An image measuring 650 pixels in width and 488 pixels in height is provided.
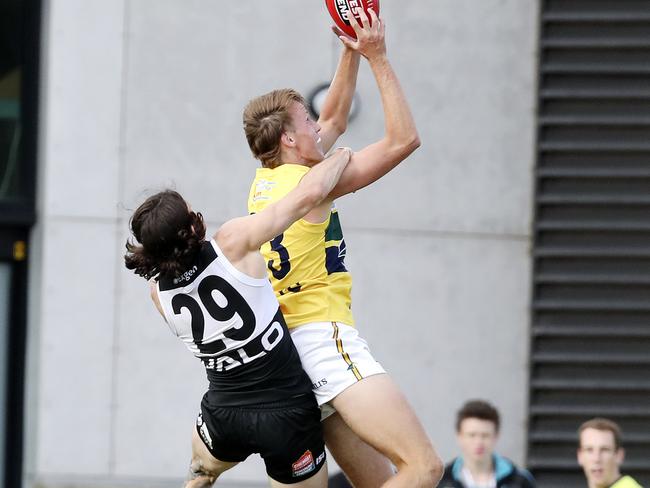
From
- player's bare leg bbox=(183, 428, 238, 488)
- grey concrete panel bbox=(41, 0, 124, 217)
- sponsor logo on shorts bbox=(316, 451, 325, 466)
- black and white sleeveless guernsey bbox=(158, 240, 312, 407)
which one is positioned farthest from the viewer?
grey concrete panel bbox=(41, 0, 124, 217)

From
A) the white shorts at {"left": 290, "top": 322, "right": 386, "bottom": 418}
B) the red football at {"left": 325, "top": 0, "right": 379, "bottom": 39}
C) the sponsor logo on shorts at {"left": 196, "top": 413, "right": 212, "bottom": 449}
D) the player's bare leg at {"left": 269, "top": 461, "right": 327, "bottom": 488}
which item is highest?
the red football at {"left": 325, "top": 0, "right": 379, "bottom": 39}

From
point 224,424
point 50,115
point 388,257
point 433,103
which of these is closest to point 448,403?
point 388,257

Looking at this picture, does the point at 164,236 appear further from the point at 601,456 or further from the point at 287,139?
the point at 601,456

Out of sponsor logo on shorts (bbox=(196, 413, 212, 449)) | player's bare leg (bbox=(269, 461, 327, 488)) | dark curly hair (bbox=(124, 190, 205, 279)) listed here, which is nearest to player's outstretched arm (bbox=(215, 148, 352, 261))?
dark curly hair (bbox=(124, 190, 205, 279))

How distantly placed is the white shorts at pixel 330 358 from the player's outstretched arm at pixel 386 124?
1.73 ft

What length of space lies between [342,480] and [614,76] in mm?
3770

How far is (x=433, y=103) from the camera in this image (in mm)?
9695

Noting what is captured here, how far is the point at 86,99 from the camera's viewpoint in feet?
31.7

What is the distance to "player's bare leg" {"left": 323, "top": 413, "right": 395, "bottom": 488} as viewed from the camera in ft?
18.5

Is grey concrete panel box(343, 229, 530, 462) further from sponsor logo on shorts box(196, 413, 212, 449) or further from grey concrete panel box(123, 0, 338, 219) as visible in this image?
sponsor logo on shorts box(196, 413, 212, 449)

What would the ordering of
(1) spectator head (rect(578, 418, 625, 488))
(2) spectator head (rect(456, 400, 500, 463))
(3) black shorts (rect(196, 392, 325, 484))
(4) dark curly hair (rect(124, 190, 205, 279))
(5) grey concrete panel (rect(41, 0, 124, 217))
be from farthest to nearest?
(5) grey concrete panel (rect(41, 0, 124, 217))
(2) spectator head (rect(456, 400, 500, 463))
(1) spectator head (rect(578, 418, 625, 488))
(3) black shorts (rect(196, 392, 325, 484))
(4) dark curly hair (rect(124, 190, 205, 279))

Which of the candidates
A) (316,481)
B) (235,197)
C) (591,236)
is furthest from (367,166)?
(591,236)

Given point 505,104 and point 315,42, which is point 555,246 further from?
point 315,42

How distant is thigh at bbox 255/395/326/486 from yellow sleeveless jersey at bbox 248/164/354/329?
1.15 ft
